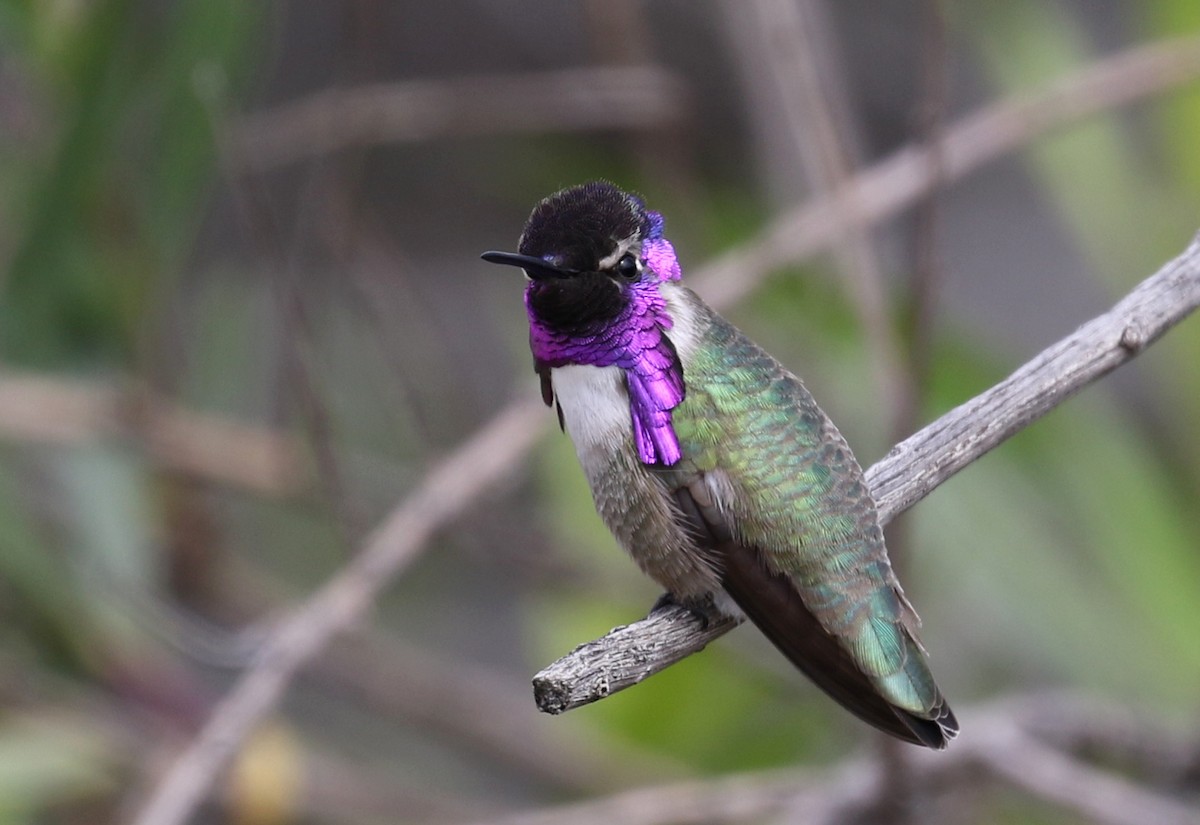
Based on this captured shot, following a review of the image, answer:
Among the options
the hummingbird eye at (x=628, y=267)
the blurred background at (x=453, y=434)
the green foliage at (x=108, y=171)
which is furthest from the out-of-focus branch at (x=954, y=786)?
the green foliage at (x=108, y=171)

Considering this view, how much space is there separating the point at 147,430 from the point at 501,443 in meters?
1.26

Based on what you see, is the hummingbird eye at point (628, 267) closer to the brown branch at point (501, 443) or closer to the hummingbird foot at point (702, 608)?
the hummingbird foot at point (702, 608)

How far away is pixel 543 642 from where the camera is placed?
4371 mm

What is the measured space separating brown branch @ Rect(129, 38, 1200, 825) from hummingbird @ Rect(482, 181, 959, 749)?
0.79 m

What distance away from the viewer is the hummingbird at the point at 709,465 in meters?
1.87

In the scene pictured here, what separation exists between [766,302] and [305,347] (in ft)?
4.46

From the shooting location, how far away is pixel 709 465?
1.92m

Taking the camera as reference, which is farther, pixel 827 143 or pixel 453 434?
pixel 453 434

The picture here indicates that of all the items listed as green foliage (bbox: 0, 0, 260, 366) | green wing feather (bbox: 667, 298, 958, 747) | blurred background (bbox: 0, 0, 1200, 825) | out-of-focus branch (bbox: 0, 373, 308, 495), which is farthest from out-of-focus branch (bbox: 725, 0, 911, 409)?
out-of-focus branch (bbox: 0, 373, 308, 495)

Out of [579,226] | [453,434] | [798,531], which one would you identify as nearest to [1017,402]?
[798,531]

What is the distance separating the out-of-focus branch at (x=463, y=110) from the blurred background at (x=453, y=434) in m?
0.02

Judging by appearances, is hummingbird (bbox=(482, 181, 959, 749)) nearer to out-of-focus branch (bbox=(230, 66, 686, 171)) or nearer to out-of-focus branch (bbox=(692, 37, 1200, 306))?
out-of-focus branch (bbox=(692, 37, 1200, 306))

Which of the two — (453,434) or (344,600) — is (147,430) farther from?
(453,434)

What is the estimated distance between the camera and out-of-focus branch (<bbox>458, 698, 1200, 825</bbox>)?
110 inches
